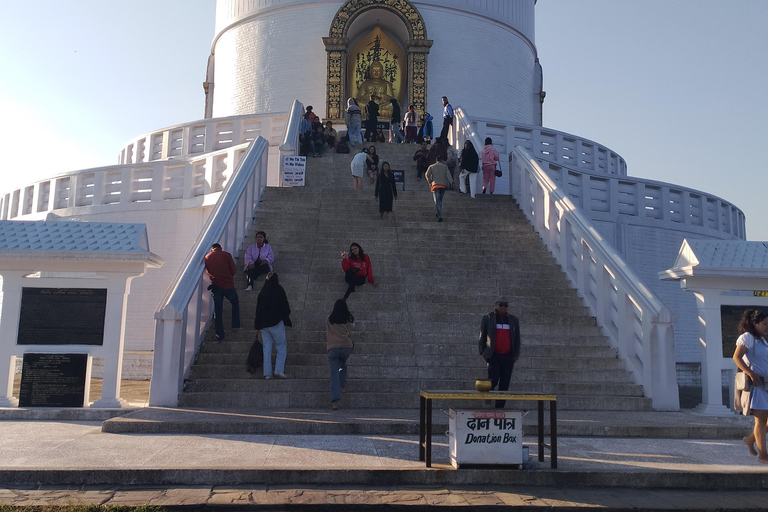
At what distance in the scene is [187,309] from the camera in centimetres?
921

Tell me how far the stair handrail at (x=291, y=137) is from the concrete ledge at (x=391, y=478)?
1061cm

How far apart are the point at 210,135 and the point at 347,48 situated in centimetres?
797

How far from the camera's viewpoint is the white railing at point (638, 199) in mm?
17172

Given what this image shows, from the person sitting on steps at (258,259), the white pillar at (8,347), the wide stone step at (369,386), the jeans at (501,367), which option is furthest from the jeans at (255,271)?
the jeans at (501,367)

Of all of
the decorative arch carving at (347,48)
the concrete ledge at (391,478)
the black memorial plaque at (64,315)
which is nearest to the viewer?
the concrete ledge at (391,478)

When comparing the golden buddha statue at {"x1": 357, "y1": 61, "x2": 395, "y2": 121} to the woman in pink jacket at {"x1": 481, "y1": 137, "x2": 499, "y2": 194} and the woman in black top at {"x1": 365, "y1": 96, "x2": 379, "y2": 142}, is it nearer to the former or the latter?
the woman in black top at {"x1": 365, "y1": 96, "x2": 379, "y2": 142}

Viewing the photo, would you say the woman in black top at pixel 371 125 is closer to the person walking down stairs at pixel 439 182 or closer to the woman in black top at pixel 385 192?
the person walking down stairs at pixel 439 182

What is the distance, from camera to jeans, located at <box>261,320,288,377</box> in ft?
29.8

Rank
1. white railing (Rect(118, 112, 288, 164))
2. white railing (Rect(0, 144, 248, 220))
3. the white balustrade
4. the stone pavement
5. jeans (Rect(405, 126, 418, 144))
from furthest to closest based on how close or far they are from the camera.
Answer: jeans (Rect(405, 126, 418, 144))
white railing (Rect(118, 112, 288, 164))
the white balustrade
white railing (Rect(0, 144, 248, 220))
the stone pavement

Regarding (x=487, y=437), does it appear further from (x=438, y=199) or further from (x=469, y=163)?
(x=469, y=163)

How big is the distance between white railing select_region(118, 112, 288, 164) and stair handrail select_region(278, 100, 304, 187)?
0.72 meters

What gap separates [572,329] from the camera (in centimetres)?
1050

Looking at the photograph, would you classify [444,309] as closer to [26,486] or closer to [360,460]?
[360,460]

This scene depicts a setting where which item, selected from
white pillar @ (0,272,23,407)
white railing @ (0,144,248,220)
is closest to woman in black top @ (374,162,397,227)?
white railing @ (0,144,248,220)
